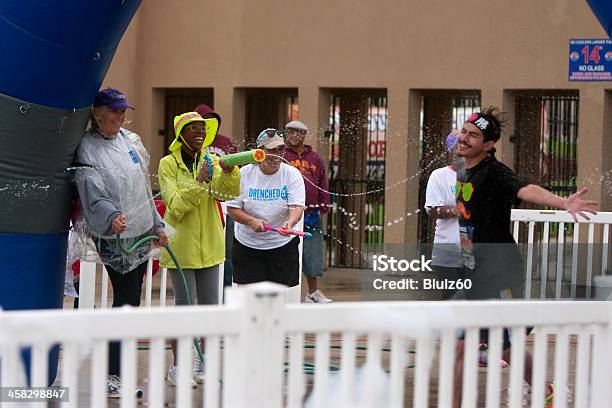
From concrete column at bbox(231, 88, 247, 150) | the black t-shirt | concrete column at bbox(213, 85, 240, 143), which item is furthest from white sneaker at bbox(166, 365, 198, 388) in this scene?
concrete column at bbox(213, 85, 240, 143)

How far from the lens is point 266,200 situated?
8086mm

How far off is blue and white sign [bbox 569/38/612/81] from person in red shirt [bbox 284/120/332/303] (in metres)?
3.02

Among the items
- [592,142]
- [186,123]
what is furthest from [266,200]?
[592,142]

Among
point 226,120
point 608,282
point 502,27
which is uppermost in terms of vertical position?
point 502,27

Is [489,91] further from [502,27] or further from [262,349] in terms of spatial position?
[262,349]

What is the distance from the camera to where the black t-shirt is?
19.6 ft

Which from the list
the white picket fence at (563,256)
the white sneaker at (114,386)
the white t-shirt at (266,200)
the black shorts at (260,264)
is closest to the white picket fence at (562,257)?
the white picket fence at (563,256)

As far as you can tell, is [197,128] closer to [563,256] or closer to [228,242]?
[228,242]

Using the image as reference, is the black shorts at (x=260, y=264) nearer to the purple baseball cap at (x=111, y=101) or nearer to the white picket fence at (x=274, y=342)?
the purple baseball cap at (x=111, y=101)

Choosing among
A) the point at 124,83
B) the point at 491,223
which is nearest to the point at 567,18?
the point at 124,83

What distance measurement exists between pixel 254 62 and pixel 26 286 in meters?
8.01

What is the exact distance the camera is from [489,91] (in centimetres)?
1295

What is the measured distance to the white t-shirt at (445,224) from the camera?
6832 mm

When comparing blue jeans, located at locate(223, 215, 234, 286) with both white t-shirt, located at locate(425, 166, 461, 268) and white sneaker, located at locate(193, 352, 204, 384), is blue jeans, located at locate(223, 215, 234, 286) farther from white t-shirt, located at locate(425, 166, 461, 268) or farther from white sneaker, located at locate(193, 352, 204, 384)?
white t-shirt, located at locate(425, 166, 461, 268)
